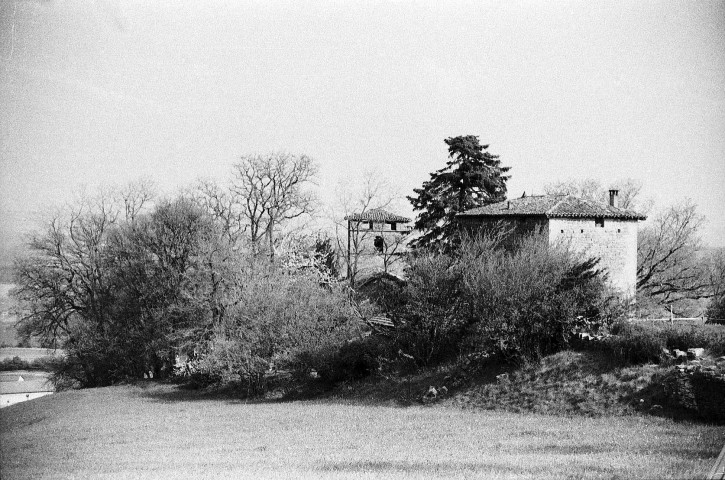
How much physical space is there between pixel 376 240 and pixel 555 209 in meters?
15.6

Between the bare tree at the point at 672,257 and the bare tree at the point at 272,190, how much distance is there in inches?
678

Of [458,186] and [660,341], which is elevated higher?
[458,186]

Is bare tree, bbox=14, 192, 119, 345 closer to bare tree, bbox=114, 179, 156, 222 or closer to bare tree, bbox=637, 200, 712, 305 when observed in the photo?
bare tree, bbox=114, 179, 156, 222

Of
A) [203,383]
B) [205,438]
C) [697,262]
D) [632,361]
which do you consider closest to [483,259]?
[632,361]

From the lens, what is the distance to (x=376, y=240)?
3944 centimetres

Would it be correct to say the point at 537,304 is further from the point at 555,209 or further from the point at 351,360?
the point at 555,209

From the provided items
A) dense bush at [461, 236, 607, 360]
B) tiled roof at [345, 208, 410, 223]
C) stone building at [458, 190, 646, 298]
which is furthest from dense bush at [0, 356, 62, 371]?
dense bush at [461, 236, 607, 360]

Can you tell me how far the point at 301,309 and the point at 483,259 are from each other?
5.71m

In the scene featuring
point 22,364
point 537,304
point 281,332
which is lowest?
point 22,364

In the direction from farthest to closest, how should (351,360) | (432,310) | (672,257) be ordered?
(672,257), (351,360), (432,310)

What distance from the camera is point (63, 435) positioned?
15805 millimetres

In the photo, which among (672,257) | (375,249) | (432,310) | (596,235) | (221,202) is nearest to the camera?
(432,310)

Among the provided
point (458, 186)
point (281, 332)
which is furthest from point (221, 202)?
point (281, 332)

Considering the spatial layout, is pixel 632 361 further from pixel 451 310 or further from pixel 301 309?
pixel 301 309
